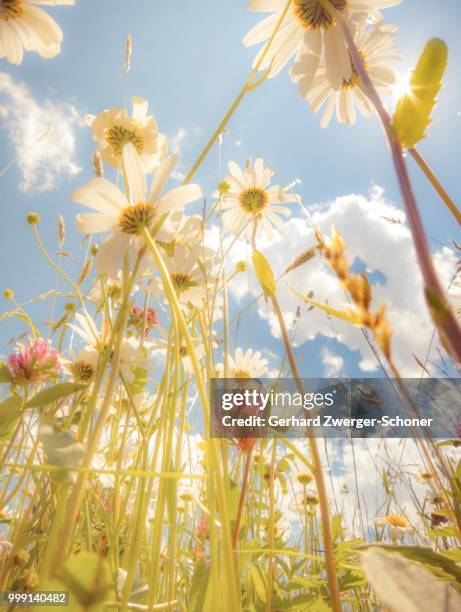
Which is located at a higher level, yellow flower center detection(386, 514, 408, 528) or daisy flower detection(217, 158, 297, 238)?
daisy flower detection(217, 158, 297, 238)

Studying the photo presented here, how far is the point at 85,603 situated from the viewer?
164 millimetres

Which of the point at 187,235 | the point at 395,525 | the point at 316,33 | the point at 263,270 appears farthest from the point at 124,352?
the point at 395,525

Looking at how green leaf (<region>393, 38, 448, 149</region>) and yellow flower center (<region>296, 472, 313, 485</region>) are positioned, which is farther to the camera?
yellow flower center (<region>296, 472, 313, 485</region>)

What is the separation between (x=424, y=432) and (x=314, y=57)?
48cm

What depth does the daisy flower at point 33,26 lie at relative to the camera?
597mm

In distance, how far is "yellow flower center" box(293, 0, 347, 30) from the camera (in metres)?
0.46

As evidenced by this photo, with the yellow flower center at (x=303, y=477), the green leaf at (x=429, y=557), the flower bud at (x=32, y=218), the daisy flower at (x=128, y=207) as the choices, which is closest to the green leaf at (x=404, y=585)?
the green leaf at (x=429, y=557)

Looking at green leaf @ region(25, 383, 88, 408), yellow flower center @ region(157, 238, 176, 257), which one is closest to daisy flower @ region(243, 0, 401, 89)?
yellow flower center @ region(157, 238, 176, 257)

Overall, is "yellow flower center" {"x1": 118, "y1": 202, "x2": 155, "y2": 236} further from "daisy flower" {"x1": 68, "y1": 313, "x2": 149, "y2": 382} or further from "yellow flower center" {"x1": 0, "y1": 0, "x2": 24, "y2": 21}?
"yellow flower center" {"x1": 0, "y1": 0, "x2": 24, "y2": 21}

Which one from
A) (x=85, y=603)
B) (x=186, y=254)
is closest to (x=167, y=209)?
(x=186, y=254)

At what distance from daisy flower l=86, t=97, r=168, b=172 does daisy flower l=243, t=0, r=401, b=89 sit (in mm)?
180

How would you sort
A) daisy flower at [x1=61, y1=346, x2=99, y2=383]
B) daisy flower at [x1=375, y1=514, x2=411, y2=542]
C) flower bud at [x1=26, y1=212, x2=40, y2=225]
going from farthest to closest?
1. daisy flower at [x1=375, y1=514, x2=411, y2=542]
2. flower bud at [x1=26, y1=212, x2=40, y2=225]
3. daisy flower at [x1=61, y1=346, x2=99, y2=383]

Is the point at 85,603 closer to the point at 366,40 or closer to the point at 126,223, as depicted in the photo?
the point at 126,223

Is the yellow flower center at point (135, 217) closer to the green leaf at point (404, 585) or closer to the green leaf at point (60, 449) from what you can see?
the green leaf at point (60, 449)
